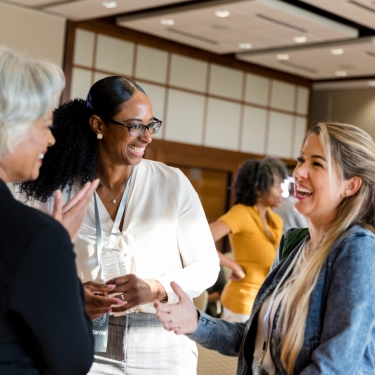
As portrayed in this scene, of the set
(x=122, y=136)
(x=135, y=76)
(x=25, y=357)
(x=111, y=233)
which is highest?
(x=135, y=76)

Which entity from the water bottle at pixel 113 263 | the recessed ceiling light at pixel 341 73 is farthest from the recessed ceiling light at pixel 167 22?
the water bottle at pixel 113 263

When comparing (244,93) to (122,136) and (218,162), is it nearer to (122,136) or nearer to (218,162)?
(218,162)

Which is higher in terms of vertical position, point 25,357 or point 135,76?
point 135,76

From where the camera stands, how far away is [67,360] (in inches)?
54.6

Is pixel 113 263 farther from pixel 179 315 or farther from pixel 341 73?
pixel 341 73

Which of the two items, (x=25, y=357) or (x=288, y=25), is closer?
(x=25, y=357)

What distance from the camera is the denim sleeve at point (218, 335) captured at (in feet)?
6.63

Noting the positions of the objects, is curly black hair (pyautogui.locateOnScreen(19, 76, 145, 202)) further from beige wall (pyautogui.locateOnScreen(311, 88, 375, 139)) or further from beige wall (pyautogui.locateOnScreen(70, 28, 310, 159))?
beige wall (pyautogui.locateOnScreen(311, 88, 375, 139))

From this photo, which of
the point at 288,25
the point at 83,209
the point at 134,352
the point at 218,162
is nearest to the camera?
the point at 83,209

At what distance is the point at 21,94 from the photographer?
1391 mm

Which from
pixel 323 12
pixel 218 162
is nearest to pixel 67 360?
pixel 323 12

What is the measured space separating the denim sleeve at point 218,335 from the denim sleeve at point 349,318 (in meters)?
0.39

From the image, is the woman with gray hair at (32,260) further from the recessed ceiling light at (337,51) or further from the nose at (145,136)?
the recessed ceiling light at (337,51)

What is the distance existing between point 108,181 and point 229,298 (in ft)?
8.31
